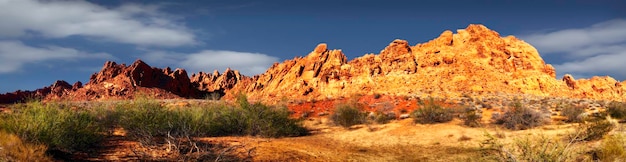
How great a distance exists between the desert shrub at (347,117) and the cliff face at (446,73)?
78.9ft

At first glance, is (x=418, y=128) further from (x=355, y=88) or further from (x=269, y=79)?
(x=269, y=79)

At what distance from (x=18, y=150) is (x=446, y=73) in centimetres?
5731

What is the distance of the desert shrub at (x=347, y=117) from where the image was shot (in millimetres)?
30969

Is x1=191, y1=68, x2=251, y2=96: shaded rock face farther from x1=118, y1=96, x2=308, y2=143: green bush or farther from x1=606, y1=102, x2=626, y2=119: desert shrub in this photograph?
x1=606, y1=102, x2=626, y2=119: desert shrub

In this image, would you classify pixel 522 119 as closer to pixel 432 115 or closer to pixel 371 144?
pixel 432 115

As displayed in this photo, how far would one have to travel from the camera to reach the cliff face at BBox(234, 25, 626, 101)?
58.3 metres

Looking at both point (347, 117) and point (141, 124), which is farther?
point (347, 117)

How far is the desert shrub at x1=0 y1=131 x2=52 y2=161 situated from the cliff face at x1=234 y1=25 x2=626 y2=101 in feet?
156

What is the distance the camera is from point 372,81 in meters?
65.6

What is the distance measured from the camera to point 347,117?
1229 inches

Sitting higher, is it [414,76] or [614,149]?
[414,76]

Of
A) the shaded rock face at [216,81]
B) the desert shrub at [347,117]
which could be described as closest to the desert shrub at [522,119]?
the desert shrub at [347,117]

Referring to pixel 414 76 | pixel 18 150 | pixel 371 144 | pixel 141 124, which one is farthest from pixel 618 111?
pixel 414 76

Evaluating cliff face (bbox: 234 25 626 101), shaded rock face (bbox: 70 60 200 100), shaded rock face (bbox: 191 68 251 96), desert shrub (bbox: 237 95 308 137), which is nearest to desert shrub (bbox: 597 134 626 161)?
desert shrub (bbox: 237 95 308 137)
